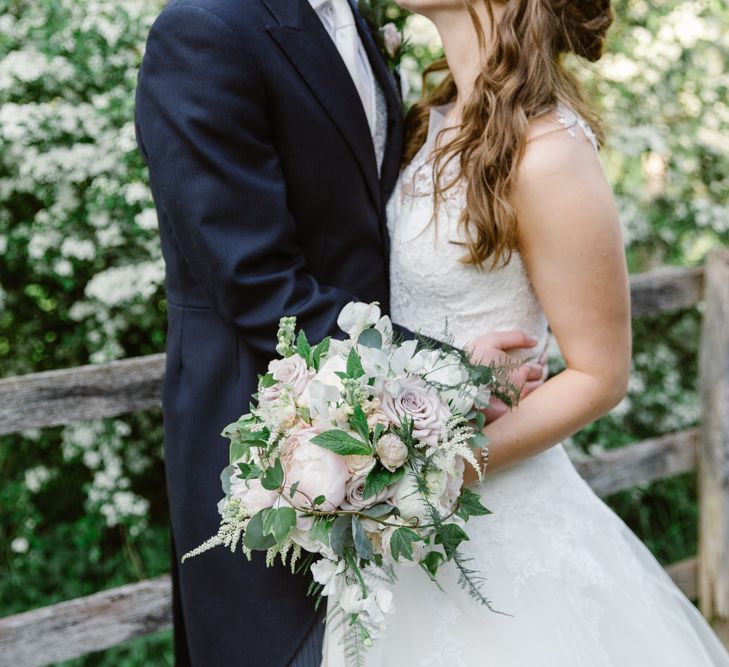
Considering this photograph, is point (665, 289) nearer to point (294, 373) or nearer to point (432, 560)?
point (432, 560)

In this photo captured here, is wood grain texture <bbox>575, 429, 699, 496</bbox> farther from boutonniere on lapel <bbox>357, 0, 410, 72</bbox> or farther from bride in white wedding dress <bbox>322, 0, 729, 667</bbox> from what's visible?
boutonniere on lapel <bbox>357, 0, 410, 72</bbox>

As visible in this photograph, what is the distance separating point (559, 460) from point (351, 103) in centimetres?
100

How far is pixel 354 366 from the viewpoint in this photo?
1281 millimetres

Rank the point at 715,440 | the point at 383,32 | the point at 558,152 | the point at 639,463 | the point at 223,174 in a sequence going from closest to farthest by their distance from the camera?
the point at 223,174
the point at 558,152
the point at 383,32
the point at 715,440
the point at 639,463

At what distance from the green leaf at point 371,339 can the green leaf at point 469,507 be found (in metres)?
0.31

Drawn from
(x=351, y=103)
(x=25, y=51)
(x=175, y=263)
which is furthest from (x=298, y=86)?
(x=25, y=51)

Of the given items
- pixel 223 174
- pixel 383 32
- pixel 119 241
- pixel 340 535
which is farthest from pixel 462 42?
pixel 119 241

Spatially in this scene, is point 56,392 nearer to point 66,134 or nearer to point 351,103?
point 66,134

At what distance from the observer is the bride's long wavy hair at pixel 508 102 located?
1.70m

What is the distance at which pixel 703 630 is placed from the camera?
2.05 metres

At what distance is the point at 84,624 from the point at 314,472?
1.61 m

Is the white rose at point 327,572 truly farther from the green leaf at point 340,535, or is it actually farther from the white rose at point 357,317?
the white rose at point 357,317

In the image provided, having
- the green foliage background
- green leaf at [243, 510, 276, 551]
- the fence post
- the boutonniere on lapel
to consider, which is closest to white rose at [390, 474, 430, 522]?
green leaf at [243, 510, 276, 551]

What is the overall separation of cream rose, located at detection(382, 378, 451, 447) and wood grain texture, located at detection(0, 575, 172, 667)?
1619 millimetres
